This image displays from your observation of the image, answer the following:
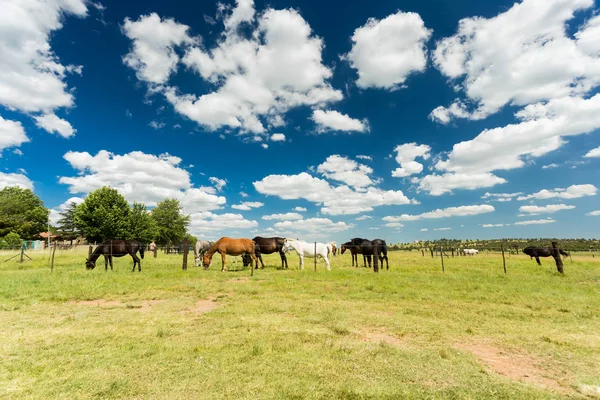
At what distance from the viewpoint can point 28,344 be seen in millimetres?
5082

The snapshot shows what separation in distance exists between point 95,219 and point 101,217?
1003 mm

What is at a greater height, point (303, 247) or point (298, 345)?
point (303, 247)

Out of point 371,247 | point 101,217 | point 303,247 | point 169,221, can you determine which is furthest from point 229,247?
point 169,221

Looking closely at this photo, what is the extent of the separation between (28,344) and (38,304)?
4387 mm

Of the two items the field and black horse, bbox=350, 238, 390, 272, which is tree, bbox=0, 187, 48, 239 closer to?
the field

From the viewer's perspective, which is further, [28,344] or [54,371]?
[28,344]

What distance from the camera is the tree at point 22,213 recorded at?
161 ft

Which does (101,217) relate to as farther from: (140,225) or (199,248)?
(199,248)

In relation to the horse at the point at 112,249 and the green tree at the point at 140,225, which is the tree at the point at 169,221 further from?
the horse at the point at 112,249

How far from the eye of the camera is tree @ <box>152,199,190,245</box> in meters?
65.7

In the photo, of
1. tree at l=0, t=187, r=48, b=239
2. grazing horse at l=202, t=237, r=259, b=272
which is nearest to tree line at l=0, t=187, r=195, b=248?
tree at l=0, t=187, r=48, b=239

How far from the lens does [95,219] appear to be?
139 feet

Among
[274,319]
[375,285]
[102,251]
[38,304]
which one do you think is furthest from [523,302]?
[102,251]

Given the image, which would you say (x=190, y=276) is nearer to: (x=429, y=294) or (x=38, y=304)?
(x=38, y=304)
